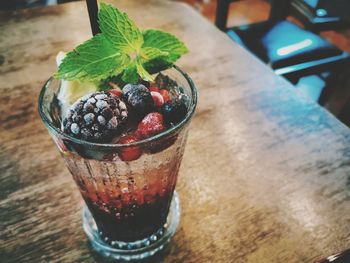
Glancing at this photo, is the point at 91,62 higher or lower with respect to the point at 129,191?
higher

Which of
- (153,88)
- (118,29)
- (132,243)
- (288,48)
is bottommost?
(288,48)

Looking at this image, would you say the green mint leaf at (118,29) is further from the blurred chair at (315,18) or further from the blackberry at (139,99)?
the blurred chair at (315,18)

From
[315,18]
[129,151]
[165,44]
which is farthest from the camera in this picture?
[315,18]

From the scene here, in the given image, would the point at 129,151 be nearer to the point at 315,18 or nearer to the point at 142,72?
the point at 142,72

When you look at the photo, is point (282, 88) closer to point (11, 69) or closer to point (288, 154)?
point (288, 154)

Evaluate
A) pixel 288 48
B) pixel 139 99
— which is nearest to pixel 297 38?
pixel 288 48

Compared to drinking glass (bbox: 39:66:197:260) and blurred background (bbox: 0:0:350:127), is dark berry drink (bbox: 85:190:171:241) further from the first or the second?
blurred background (bbox: 0:0:350:127)

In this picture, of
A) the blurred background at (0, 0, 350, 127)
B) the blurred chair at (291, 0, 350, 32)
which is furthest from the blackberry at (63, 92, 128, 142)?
the blurred chair at (291, 0, 350, 32)
